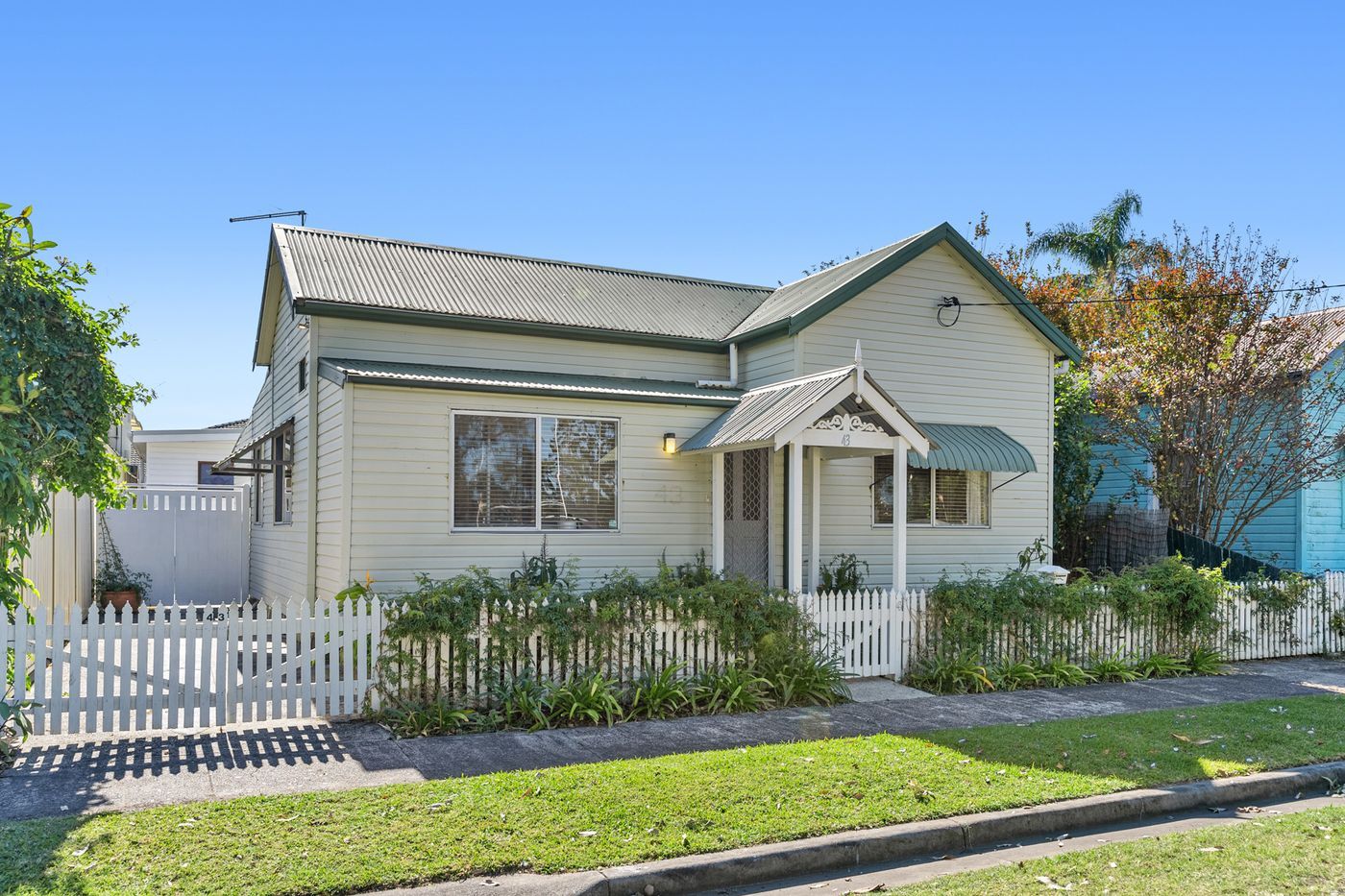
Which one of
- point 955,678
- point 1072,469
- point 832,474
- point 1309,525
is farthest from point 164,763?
point 1309,525

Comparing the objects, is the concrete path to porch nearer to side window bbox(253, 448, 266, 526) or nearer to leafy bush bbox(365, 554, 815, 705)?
leafy bush bbox(365, 554, 815, 705)

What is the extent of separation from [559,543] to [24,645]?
591 centimetres

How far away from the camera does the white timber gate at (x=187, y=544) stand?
1847 centimetres

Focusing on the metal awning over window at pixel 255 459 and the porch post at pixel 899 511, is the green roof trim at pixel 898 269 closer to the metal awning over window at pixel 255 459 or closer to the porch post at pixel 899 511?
the porch post at pixel 899 511

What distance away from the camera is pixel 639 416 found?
515 inches

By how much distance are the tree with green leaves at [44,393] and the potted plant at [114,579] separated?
897cm

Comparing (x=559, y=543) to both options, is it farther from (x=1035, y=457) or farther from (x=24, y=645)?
(x=1035, y=457)

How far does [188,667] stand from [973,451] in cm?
1054

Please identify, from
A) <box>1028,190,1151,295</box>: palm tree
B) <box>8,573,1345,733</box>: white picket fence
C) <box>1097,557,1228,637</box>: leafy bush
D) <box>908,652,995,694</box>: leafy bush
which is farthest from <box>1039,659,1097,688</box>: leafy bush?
<box>1028,190,1151,295</box>: palm tree

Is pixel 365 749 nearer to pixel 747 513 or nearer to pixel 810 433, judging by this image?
pixel 810 433

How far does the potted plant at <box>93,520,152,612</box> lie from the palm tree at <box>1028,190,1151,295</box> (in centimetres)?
2691

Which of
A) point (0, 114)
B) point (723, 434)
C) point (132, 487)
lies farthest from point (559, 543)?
point (132, 487)

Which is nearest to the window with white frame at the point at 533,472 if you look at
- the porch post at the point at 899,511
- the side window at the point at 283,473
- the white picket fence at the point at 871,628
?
the white picket fence at the point at 871,628

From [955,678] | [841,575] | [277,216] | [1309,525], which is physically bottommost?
[955,678]
